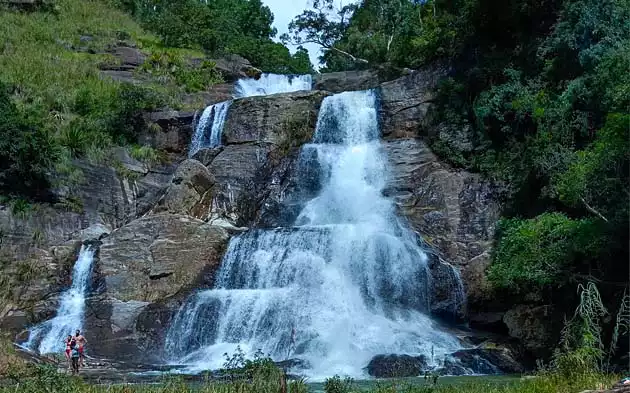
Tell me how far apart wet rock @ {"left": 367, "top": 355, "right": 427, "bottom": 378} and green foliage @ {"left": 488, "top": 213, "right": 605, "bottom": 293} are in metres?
3.83

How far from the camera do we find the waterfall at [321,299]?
738 inches

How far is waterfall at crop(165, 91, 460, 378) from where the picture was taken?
1875cm

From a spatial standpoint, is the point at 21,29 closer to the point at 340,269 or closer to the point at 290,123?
the point at 290,123

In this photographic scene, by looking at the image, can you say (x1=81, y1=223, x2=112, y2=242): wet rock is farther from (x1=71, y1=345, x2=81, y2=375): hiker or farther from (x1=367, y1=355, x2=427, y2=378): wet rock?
(x1=367, y1=355, x2=427, y2=378): wet rock

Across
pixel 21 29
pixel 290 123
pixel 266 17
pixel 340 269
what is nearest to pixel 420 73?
pixel 290 123

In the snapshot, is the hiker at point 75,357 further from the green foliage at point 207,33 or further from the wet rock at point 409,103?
the green foliage at point 207,33

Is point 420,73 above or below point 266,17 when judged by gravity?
below

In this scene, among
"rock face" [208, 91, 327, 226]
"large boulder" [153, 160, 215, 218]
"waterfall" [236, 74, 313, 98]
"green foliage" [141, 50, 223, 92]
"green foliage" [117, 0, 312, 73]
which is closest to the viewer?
"large boulder" [153, 160, 215, 218]

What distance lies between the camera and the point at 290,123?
3016 cm

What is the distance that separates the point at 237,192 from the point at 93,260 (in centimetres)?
633

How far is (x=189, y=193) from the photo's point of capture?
26.5m

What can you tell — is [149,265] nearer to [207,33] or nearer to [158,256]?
[158,256]

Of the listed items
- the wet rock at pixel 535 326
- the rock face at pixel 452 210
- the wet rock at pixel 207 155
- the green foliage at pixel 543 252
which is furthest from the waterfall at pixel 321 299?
the wet rock at pixel 207 155

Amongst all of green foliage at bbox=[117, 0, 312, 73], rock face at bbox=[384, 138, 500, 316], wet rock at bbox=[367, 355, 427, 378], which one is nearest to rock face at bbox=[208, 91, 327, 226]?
rock face at bbox=[384, 138, 500, 316]
